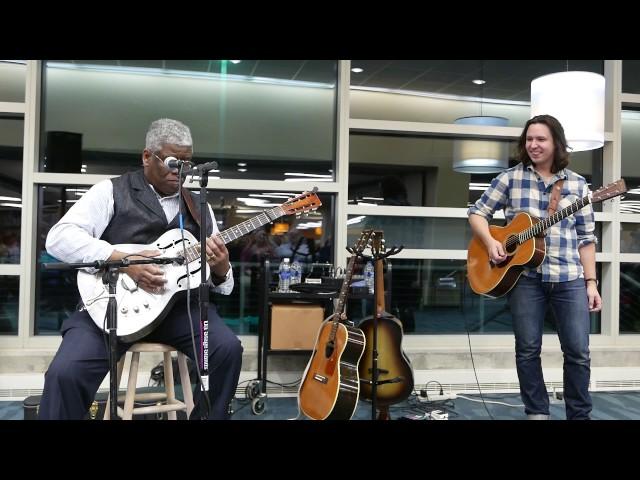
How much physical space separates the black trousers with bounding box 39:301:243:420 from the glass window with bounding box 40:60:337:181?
1868 millimetres

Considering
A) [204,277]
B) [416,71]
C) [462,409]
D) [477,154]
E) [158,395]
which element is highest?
[416,71]

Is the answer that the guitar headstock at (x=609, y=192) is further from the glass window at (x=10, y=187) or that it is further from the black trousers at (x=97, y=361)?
the glass window at (x=10, y=187)

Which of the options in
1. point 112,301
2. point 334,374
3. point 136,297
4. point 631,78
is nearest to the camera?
point 112,301

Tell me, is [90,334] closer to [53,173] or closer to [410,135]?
[53,173]

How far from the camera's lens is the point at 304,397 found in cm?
313

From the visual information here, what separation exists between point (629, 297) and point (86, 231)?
4.33 meters

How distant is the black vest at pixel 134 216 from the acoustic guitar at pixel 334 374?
102 cm

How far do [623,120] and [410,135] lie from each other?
77.1 inches

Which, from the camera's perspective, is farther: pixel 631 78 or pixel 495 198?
pixel 631 78

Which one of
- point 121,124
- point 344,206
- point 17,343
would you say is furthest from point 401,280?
point 17,343

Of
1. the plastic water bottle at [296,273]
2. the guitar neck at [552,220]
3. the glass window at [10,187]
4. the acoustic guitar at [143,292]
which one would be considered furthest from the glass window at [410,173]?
the glass window at [10,187]

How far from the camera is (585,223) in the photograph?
8.86ft

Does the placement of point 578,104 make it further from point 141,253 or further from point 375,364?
point 141,253

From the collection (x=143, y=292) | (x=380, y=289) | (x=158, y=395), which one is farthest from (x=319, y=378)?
(x=143, y=292)
